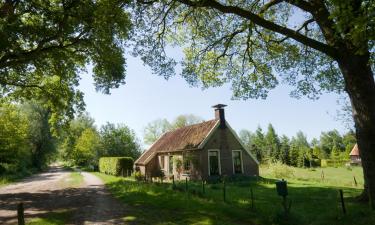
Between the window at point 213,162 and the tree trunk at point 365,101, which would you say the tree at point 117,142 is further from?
the tree trunk at point 365,101

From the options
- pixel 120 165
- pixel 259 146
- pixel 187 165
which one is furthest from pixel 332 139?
pixel 187 165

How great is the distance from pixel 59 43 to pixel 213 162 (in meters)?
16.2

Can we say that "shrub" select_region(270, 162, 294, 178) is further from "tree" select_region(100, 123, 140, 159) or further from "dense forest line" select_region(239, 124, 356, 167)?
"tree" select_region(100, 123, 140, 159)

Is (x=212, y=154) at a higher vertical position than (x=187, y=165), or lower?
higher

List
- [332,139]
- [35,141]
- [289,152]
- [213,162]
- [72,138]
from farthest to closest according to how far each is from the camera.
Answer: [332,139], [72,138], [289,152], [35,141], [213,162]

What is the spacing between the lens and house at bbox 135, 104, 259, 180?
2909 cm

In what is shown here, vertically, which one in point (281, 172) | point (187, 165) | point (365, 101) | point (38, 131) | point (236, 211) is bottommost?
point (236, 211)

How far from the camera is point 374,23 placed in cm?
800

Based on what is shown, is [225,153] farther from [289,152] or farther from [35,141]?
[35,141]

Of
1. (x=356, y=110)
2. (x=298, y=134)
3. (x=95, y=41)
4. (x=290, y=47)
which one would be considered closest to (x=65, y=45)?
(x=95, y=41)

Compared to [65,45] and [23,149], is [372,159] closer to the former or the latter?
[65,45]

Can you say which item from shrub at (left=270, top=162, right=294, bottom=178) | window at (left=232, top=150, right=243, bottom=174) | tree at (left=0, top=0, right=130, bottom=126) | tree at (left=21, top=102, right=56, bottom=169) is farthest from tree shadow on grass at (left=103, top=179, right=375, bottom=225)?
tree at (left=21, top=102, right=56, bottom=169)

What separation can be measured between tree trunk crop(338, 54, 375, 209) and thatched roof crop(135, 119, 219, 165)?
1824 cm

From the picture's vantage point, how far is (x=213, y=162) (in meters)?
29.3
